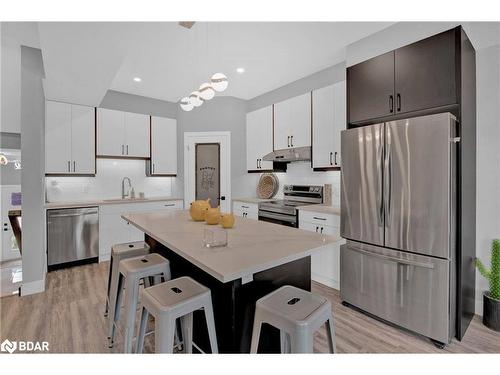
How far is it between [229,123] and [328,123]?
205 cm

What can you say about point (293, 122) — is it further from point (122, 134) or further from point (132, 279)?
point (132, 279)

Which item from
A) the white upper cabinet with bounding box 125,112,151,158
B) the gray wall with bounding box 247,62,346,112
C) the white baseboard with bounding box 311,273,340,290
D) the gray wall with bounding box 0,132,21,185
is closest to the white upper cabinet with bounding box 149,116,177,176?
the white upper cabinet with bounding box 125,112,151,158

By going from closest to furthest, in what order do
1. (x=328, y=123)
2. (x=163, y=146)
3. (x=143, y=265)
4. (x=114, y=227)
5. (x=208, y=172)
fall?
(x=143, y=265) → (x=328, y=123) → (x=114, y=227) → (x=163, y=146) → (x=208, y=172)

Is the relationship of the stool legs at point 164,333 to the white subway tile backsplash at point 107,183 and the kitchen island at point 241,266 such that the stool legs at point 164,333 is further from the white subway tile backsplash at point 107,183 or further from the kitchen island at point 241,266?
the white subway tile backsplash at point 107,183

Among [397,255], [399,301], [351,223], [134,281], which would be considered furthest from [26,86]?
[399,301]

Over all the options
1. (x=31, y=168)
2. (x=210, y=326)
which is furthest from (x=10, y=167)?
(x=210, y=326)

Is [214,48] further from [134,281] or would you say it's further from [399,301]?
[399,301]

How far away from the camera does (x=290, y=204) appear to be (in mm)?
3717

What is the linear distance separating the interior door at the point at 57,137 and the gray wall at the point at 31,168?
2.83 feet

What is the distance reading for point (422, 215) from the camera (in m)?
2.02

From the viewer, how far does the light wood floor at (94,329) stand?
194 cm

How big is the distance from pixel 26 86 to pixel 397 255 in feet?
13.4

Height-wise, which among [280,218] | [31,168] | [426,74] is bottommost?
[280,218]

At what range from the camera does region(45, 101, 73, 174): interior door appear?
374 cm
